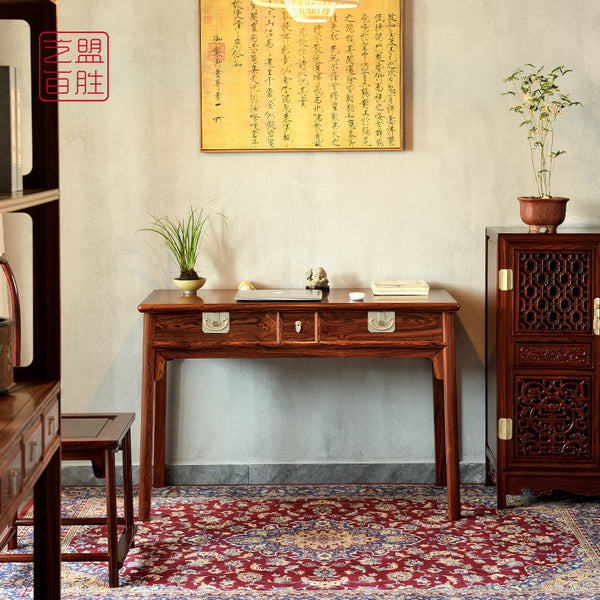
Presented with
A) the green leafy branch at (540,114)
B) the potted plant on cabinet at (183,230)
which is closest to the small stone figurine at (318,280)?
the potted plant on cabinet at (183,230)

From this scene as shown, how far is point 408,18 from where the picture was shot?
3.79 metres

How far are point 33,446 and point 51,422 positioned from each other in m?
0.22

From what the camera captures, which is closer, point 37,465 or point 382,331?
point 37,465

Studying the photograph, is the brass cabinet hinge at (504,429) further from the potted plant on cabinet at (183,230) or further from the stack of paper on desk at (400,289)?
the potted plant on cabinet at (183,230)

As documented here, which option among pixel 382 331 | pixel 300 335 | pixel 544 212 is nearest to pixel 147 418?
pixel 300 335

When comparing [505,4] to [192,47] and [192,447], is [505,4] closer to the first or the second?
[192,47]

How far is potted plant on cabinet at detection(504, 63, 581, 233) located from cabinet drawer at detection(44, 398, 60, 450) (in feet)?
7.16

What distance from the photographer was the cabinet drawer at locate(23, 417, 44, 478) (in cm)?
187

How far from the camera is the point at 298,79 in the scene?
3.79 m

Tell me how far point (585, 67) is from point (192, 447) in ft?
8.04

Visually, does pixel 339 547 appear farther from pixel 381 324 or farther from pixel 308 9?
pixel 308 9

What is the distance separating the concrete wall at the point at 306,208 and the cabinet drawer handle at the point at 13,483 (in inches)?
86.1

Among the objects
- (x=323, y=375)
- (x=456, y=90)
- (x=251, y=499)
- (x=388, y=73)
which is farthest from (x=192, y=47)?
(x=251, y=499)

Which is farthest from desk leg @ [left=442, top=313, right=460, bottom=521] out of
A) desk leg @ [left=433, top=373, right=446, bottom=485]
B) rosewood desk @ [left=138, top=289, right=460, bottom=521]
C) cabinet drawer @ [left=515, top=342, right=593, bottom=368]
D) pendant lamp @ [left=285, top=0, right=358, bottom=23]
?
pendant lamp @ [left=285, top=0, right=358, bottom=23]
